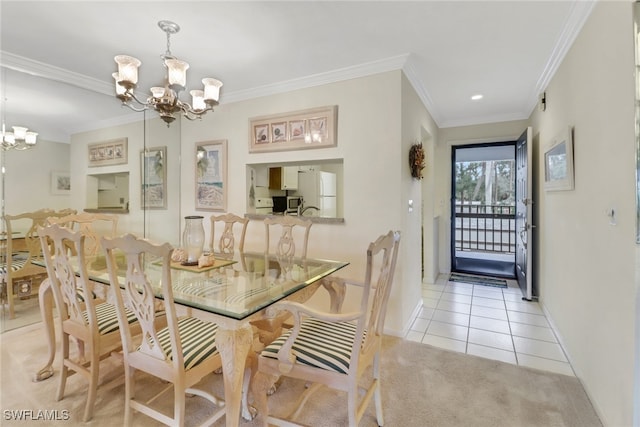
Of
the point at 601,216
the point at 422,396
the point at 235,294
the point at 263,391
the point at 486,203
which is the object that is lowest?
the point at 422,396

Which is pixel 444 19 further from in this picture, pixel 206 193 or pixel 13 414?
pixel 13 414

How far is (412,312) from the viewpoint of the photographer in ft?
10.1

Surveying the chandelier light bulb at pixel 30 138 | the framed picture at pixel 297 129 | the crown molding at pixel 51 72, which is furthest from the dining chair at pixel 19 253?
the framed picture at pixel 297 129

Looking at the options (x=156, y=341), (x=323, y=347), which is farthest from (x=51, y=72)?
(x=323, y=347)

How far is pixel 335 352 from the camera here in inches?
55.6

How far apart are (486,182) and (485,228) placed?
0.97m

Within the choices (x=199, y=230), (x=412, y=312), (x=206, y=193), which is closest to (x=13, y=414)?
(x=199, y=230)

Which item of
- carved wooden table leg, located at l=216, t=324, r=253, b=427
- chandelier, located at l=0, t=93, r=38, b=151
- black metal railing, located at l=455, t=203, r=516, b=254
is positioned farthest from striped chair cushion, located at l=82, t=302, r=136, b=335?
black metal railing, located at l=455, t=203, r=516, b=254

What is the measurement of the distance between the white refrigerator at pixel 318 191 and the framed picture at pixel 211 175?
5.84 ft

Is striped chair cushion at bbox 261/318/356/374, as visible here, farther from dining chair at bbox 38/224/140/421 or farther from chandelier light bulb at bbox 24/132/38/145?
chandelier light bulb at bbox 24/132/38/145

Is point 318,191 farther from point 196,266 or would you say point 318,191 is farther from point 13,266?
point 13,266

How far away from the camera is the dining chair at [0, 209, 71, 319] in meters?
2.71

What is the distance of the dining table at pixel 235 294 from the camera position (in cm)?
133

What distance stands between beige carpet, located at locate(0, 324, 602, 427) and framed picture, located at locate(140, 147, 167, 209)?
1936 millimetres
